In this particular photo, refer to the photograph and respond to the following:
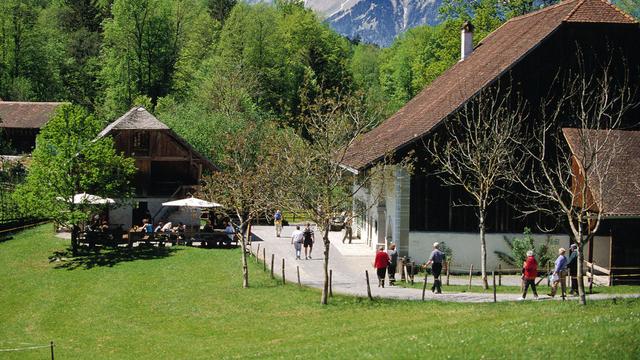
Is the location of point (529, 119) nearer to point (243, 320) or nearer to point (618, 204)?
point (618, 204)

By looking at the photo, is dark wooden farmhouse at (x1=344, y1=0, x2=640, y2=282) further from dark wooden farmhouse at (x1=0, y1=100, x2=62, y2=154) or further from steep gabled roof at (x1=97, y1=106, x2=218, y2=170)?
dark wooden farmhouse at (x1=0, y1=100, x2=62, y2=154)

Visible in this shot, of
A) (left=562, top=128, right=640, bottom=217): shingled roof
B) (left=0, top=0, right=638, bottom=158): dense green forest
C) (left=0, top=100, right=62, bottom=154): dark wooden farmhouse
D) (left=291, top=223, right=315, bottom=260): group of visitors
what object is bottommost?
(left=291, top=223, right=315, bottom=260): group of visitors

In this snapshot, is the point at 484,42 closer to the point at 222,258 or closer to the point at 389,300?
the point at 222,258

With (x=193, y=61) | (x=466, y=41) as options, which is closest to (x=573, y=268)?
(x=466, y=41)

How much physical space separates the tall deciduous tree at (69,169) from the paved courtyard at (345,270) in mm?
7933

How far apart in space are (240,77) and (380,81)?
6150 cm

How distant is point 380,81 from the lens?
13050 cm

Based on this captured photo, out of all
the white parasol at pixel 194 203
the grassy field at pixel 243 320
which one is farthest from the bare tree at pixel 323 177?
the white parasol at pixel 194 203

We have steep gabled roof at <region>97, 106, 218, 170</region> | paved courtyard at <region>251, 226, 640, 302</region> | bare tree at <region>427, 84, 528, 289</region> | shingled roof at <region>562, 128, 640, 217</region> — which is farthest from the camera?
steep gabled roof at <region>97, 106, 218, 170</region>

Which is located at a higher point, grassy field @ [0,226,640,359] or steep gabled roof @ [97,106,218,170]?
steep gabled roof @ [97,106,218,170]

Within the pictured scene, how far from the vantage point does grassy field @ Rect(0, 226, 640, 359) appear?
61.1ft

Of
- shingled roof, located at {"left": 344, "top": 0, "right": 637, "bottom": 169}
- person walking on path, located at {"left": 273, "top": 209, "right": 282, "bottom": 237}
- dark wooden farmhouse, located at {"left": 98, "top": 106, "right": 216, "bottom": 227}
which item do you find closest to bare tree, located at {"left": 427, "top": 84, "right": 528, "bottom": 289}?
shingled roof, located at {"left": 344, "top": 0, "right": 637, "bottom": 169}

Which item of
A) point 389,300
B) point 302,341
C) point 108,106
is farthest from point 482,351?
point 108,106

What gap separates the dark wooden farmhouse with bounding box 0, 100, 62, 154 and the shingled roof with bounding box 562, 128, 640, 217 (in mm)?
55965
